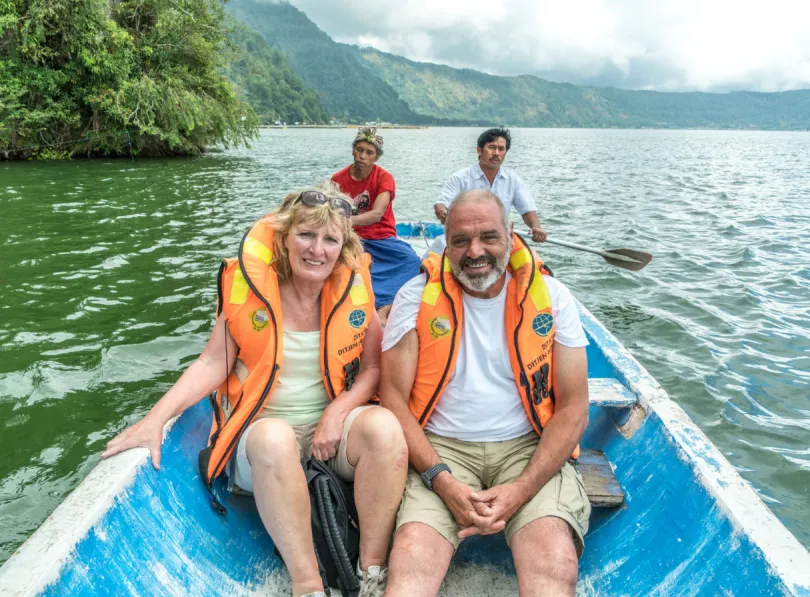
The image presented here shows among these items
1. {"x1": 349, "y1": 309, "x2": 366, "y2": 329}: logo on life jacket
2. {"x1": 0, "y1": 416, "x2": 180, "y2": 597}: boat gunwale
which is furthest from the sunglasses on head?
{"x1": 0, "y1": 416, "x2": 180, "y2": 597}: boat gunwale

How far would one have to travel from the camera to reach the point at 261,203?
1347 centimetres

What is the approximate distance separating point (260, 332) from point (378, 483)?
843 millimetres

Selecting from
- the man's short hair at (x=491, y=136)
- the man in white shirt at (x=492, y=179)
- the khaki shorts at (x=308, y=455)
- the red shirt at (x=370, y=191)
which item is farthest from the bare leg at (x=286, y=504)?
the man's short hair at (x=491, y=136)

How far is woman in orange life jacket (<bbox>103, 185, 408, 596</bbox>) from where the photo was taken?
2199mm

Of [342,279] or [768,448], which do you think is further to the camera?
[768,448]

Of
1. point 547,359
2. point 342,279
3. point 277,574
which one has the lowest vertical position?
point 277,574

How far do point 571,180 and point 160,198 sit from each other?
16.3m

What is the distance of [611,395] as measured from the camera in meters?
2.90

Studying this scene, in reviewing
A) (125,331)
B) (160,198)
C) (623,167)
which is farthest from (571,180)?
(125,331)

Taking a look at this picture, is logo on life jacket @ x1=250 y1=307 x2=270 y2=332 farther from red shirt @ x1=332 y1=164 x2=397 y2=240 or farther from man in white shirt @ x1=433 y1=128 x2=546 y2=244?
man in white shirt @ x1=433 y1=128 x2=546 y2=244

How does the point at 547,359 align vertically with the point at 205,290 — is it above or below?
above

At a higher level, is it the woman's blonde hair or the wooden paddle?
the woman's blonde hair

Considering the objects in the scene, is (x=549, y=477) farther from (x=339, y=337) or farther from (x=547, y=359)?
(x=339, y=337)

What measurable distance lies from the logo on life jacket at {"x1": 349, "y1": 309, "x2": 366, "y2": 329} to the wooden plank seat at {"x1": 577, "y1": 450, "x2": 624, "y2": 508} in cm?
133
